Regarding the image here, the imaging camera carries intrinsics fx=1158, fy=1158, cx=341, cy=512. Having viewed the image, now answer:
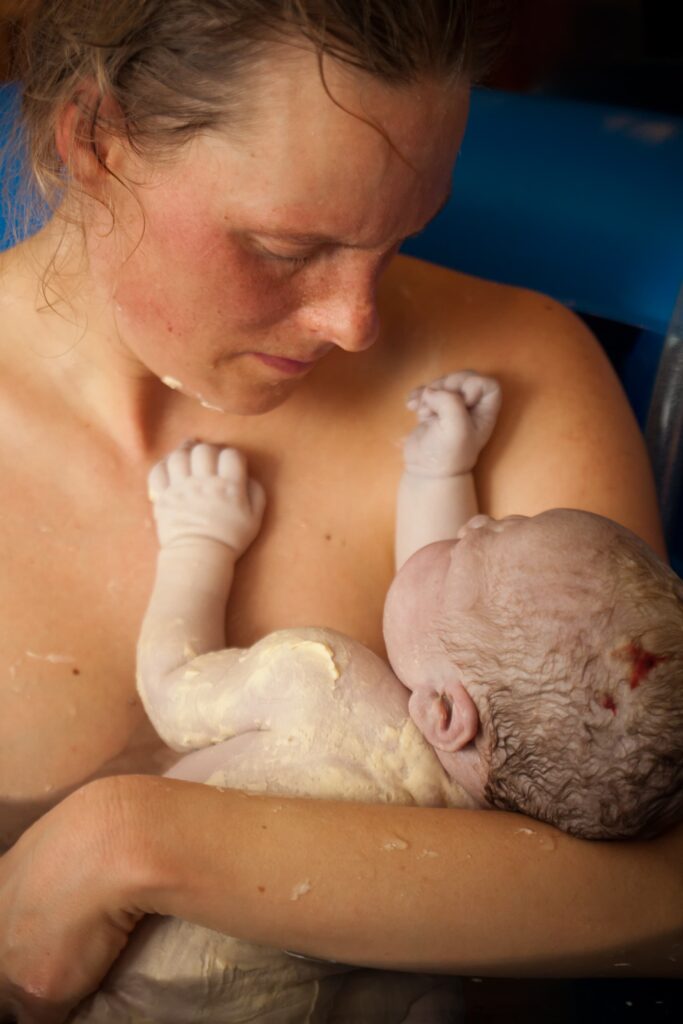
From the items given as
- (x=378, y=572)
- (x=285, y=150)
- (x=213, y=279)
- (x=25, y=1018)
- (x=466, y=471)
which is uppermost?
(x=285, y=150)

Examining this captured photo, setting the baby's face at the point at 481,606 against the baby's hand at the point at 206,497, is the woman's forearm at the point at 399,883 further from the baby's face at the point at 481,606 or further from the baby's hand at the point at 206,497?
the baby's hand at the point at 206,497

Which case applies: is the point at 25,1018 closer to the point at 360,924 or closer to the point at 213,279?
the point at 360,924

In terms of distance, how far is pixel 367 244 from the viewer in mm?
1090

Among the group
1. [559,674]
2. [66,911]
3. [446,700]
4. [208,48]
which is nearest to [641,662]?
[559,674]

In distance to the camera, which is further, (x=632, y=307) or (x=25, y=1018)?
(x=632, y=307)

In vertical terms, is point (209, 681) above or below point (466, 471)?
below

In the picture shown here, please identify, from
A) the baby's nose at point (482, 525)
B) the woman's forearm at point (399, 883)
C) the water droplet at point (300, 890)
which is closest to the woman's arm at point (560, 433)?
the baby's nose at point (482, 525)

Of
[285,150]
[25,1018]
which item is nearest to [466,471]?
[285,150]

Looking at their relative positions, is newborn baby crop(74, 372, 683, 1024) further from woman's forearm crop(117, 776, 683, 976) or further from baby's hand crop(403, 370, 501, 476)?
baby's hand crop(403, 370, 501, 476)

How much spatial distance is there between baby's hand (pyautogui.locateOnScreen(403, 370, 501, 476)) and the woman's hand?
1.87 feet

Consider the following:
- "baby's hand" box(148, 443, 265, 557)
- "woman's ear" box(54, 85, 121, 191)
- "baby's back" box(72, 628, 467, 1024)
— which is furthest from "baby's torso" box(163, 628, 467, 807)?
"woman's ear" box(54, 85, 121, 191)

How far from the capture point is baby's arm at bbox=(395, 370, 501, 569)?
4.52 ft

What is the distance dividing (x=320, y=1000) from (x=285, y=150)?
2.58 feet

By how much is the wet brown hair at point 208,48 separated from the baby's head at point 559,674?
17.8 inches
